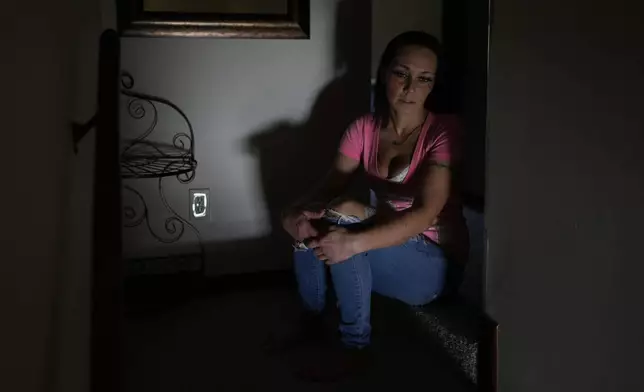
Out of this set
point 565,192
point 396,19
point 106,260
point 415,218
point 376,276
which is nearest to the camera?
point 106,260

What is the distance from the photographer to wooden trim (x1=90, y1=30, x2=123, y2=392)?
2.59 ft

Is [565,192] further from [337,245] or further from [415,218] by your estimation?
[337,245]

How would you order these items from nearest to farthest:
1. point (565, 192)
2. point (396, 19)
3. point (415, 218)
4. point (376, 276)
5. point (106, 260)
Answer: point (106, 260), point (565, 192), point (415, 218), point (376, 276), point (396, 19)

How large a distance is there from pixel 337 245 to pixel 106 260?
0.54m

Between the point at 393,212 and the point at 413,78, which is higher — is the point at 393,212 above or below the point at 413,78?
below

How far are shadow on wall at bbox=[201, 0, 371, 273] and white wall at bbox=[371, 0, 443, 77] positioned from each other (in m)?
0.02

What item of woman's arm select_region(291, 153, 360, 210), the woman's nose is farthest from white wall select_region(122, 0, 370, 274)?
the woman's nose

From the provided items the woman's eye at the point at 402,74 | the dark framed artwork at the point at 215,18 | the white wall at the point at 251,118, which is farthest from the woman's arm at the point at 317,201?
the dark framed artwork at the point at 215,18

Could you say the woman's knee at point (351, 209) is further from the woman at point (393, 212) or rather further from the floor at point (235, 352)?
the floor at point (235, 352)

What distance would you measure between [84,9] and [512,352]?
0.93 meters

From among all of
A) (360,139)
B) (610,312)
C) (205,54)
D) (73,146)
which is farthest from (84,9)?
(610,312)

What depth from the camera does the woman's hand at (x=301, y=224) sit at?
1.31m

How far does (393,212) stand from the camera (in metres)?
1.28

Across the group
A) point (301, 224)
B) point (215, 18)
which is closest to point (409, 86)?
point (301, 224)
